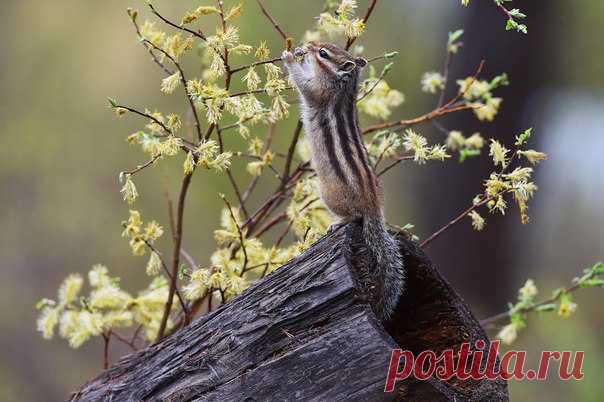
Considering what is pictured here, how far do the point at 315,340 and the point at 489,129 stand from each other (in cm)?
415

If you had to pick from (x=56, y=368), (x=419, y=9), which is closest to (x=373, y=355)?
(x=56, y=368)

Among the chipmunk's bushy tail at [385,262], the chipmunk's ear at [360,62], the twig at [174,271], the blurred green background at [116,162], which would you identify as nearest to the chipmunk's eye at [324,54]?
the chipmunk's ear at [360,62]

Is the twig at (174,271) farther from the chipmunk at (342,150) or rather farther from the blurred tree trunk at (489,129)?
the blurred tree trunk at (489,129)

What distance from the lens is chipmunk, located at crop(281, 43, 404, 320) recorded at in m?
2.55

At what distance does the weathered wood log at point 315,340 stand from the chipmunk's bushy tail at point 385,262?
0.04 m

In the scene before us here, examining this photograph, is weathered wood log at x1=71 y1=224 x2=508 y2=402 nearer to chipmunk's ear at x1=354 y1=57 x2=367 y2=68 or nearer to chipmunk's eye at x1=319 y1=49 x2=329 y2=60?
chipmunk's ear at x1=354 y1=57 x2=367 y2=68

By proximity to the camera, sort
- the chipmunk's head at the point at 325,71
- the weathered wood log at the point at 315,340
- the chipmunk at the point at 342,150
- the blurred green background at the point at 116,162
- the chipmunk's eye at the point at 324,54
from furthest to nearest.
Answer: the blurred green background at the point at 116,162
the chipmunk's eye at the point at 324,54
the chipmunk's head at the point at 325,71
the chipmunk at the point at 342,150
the weathered wood log at the point at 315,340

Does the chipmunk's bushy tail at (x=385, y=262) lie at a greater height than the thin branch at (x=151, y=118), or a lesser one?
lesser

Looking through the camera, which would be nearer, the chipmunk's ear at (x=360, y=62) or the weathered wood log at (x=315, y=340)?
the weathered wood log at (x=315, y=340)

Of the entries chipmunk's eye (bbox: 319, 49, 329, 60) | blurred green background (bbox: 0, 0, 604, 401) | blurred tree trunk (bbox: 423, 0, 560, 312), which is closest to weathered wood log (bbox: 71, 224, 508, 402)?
chipmunk's eye (bbox: 319, 49, 329, 60)

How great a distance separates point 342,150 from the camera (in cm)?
291

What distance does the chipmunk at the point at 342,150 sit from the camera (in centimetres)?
255

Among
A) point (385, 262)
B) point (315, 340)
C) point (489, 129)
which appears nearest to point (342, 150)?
point (385, 262)

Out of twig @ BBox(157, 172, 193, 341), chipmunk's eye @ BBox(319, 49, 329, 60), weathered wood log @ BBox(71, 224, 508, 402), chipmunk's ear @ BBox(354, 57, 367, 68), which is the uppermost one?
chipmunk's eye @ BBox(319, 49, 329, 60)
